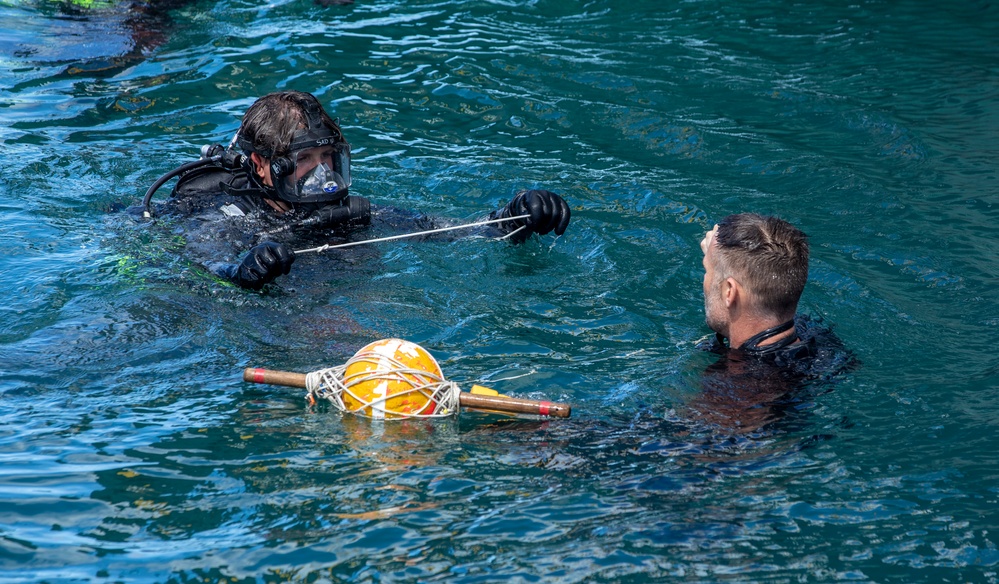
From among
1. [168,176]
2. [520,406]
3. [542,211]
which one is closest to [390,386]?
[520,406]

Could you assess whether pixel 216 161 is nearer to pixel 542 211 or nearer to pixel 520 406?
pixel 542 211

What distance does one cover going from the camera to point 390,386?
4.02 meters

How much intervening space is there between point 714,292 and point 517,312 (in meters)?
1.32

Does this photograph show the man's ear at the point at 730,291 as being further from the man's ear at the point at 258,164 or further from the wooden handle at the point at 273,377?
the man's ear at the point at 258,164

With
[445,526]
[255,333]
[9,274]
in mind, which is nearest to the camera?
[445,526]

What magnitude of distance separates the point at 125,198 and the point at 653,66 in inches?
212

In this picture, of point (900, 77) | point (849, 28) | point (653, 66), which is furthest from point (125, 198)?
point (849, 28)

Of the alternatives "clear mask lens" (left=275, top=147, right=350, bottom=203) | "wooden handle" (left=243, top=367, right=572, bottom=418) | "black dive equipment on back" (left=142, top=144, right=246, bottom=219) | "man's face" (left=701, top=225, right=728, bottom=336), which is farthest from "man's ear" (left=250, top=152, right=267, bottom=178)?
"man's face" (left=701, top=225, right=728, bottom=336)

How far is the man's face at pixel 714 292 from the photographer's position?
178 inches

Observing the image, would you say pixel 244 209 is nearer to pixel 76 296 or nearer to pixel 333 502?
pixel 76 296

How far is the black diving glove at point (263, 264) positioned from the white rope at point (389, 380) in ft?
3.30

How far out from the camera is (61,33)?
34.7 feet

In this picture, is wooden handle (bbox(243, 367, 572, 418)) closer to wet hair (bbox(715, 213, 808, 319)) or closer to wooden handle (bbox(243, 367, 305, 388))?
wooden handle (bbox(243, 367, 305, 388))

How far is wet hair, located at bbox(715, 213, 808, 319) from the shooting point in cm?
431
